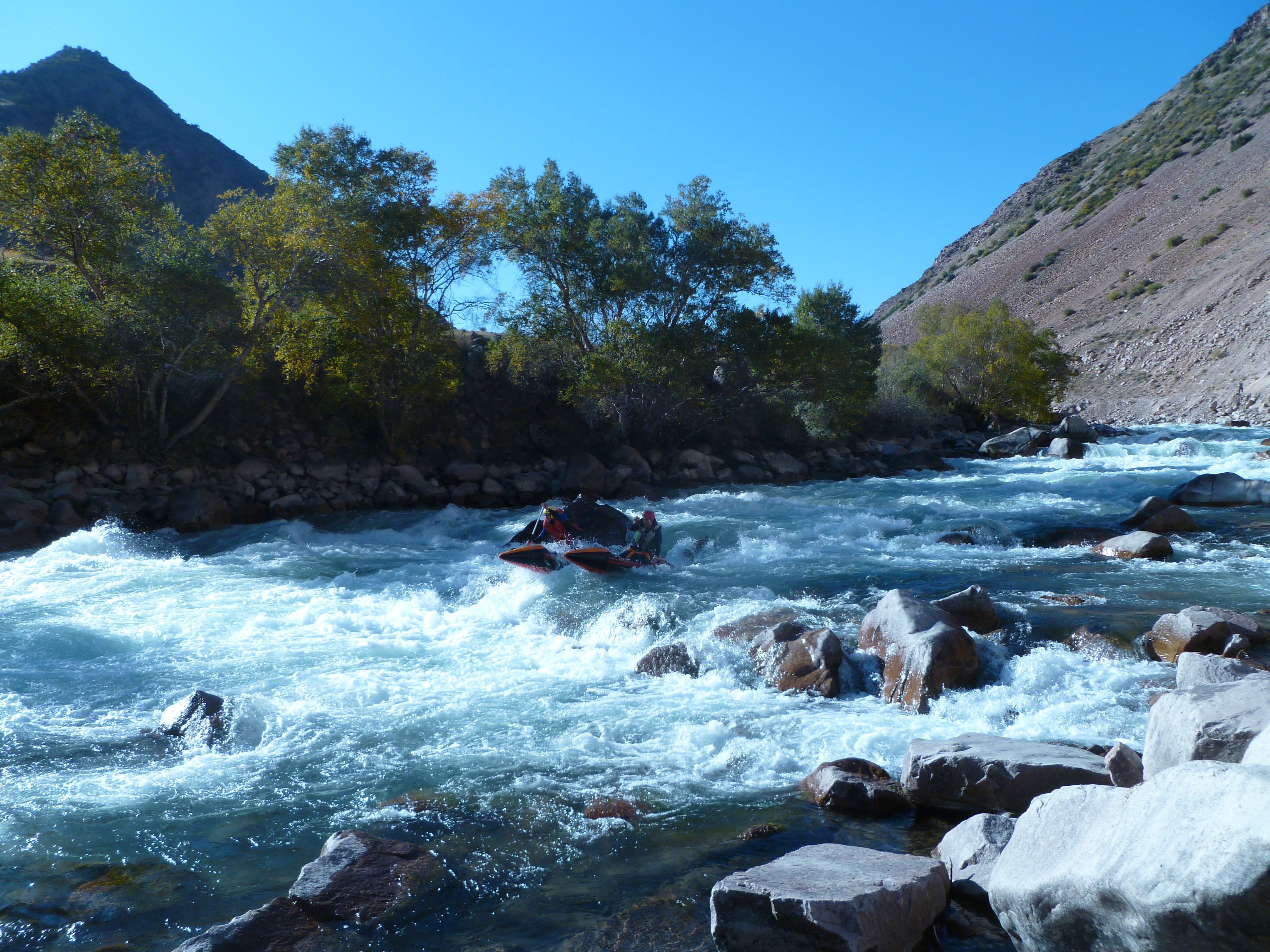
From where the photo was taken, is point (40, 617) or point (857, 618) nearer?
point (857, 618)

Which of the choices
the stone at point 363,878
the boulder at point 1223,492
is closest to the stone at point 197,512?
the stone at point 363,878

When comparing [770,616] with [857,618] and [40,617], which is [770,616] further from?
[40,617]

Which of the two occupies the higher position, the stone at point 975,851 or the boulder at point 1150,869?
the boulder at point 1150,869

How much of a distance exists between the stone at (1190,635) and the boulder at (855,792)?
12.0ft

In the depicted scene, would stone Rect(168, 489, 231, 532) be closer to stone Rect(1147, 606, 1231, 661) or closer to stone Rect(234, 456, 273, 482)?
stone Rect(234, 456, 273, 482)

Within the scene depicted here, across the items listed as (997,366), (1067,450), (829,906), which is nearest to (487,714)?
(829,906)

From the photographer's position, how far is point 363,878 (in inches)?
172

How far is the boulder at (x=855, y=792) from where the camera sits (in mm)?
5160

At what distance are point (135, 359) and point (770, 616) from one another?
50.4 ft

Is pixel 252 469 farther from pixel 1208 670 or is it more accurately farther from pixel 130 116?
pixel 130 116

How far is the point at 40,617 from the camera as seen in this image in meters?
10.0

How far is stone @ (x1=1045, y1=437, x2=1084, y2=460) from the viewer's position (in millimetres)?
26797

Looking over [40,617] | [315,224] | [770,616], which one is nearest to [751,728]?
[770,616]

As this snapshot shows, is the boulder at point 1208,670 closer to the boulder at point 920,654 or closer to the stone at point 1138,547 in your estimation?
the boulder at point 920,654
